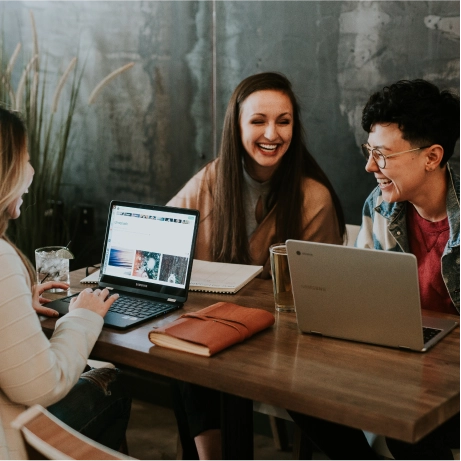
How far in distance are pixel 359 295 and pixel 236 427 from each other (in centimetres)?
44

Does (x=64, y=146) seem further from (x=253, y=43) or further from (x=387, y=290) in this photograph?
(x=387, y=290)

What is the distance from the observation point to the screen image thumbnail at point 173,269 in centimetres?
208

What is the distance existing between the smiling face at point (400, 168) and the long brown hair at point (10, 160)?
1.03 metres

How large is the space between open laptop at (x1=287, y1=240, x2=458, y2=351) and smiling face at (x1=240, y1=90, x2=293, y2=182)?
99 cm

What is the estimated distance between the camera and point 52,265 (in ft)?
7.24

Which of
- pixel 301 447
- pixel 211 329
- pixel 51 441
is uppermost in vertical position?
pixel 211 329

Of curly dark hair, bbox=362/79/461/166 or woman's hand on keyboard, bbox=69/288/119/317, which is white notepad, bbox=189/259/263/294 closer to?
woman's hand on keyboard, bbox=69/288/119/317

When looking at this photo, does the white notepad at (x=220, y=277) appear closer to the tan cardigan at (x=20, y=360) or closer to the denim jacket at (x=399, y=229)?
the denim jacket at (x=399, y=229)

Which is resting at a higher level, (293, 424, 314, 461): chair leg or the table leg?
the table leg

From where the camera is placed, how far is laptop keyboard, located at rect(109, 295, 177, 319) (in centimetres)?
196

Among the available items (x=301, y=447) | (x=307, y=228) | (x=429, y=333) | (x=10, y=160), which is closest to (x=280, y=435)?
(x=301, y=447)

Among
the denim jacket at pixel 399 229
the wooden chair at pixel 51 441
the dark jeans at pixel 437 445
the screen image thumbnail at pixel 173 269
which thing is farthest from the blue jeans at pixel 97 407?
the denim jacket at pixel 399 229

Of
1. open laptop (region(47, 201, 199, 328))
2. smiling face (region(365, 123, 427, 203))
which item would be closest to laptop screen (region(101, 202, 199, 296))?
open laptop (region(47, 201, 199, 328))

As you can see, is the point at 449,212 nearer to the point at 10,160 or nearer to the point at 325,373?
the point at 325,373
